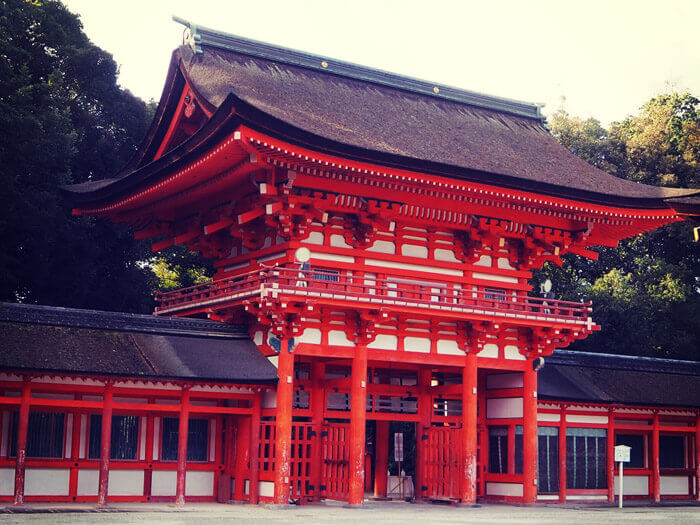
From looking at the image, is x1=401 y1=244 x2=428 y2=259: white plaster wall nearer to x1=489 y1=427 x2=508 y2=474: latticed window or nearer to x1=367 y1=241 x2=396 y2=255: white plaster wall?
x1=367 y1=241 x2=396 y2=255: white plaster wall

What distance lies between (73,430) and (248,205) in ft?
26.2

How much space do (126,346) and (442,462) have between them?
10688 mm

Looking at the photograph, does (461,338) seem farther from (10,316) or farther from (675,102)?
(675,102)

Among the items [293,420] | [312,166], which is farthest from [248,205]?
[293,420]

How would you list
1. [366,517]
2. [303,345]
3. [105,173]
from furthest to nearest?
[105,173], [303,345], [366,517]

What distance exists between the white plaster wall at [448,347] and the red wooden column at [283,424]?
5.25 metres

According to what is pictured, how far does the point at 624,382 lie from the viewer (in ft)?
107

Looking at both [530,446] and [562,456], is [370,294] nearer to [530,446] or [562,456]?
[530,446]

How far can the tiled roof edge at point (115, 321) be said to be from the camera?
23516mm

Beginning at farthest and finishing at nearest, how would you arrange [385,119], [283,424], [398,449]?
[385,119], [398,449], [283,424]

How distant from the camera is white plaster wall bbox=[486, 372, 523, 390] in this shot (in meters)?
30.5

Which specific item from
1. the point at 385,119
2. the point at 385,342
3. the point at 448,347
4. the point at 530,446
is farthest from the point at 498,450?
the point at 385,119

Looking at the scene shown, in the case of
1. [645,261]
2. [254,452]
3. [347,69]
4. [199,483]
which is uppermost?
[347,69]

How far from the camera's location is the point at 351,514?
23.7m
